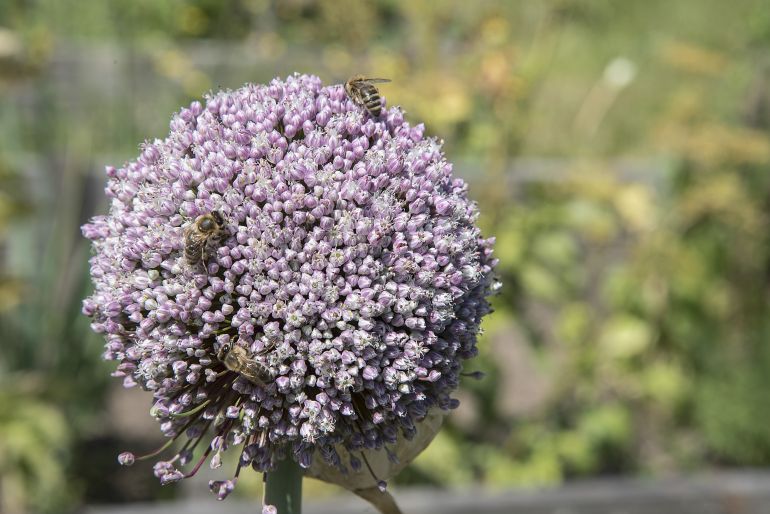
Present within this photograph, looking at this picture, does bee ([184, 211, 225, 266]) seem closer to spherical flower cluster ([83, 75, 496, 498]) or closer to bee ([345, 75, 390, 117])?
spherical flower cluster ([83, 75, 496, 498])

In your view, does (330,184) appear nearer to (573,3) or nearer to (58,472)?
(58,472)

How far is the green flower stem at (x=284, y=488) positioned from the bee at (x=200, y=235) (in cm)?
50

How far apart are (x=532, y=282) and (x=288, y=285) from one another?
3.63m

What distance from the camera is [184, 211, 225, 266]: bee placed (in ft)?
5.13

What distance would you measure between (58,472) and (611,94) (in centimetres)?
598

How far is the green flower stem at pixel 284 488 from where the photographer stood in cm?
172

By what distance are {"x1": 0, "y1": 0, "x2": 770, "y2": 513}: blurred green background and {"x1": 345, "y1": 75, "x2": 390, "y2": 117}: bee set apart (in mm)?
3106

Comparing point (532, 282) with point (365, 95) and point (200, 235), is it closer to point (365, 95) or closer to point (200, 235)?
point (365, 95)

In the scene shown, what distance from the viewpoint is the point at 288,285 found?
159 cm

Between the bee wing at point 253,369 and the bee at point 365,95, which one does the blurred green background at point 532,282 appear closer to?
the bee at point 365,95

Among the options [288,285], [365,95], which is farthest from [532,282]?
[288,285]

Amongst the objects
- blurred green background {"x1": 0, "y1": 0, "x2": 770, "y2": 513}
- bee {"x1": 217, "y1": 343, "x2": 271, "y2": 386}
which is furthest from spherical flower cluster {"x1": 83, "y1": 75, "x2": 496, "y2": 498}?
blurred green background {"x1": 0, "y1": 0, "x2": 770, "y2": 513}

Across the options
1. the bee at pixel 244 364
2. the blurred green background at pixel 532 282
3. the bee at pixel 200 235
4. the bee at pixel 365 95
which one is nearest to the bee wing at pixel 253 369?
the bee at pixel 244 364

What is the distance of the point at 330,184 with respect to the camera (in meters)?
1.65
